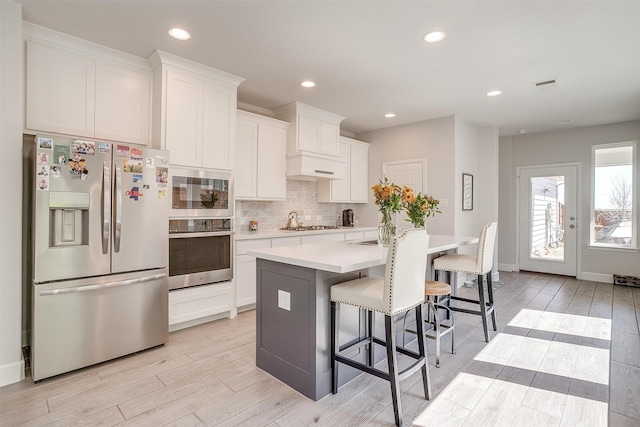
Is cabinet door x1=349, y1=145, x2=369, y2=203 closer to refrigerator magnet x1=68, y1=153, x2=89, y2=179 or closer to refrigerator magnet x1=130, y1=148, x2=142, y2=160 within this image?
refrigerator magnet x1=130, y1=148, x2=142, y2=160

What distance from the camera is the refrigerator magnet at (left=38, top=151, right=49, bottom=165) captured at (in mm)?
2305

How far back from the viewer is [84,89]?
2885 mm

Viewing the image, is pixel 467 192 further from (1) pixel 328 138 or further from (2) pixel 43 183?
(2) pixel 43 183

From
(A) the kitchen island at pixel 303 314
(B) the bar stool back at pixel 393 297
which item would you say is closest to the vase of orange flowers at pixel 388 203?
(A) the kitchen island at pixel 303 314

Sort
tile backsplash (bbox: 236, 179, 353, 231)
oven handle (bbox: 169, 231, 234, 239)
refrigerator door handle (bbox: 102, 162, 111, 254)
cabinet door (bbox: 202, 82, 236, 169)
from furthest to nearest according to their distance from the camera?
1. tile backsplash (bbox: 236, 179, 353, 231)
2. cabinet door (bbox: 202, 82, 236, 169)
3. oven handle (bbox: 169, 231, 234, 239)
4. refrigerator door handle (bbox: 102, 162, 111, 254)

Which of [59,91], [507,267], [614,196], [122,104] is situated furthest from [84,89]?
[614,196]

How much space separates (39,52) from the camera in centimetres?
265

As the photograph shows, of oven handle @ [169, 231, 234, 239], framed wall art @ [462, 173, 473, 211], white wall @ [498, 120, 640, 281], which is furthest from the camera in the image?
white wall @ [498, 120, 640, 281]

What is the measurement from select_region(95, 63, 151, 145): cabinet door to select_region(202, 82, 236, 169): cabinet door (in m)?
0.55

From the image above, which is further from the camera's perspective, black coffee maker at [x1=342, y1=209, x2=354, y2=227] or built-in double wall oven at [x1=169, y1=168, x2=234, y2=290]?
black coffee maker at [x1=342, y1=209, x2=354, y2=227]

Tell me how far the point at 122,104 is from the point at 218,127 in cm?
89

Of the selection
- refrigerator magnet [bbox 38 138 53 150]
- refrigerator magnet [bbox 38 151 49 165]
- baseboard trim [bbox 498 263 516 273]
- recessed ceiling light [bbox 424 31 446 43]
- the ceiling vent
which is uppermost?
the ceiling vent

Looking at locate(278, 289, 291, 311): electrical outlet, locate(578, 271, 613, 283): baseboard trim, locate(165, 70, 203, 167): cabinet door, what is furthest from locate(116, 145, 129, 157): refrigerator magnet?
locate(578, 271, 613, 283): baseboard trim

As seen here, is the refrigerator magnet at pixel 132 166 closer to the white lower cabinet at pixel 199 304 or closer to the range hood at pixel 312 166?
the white lower cabinet at pixel 199 304
